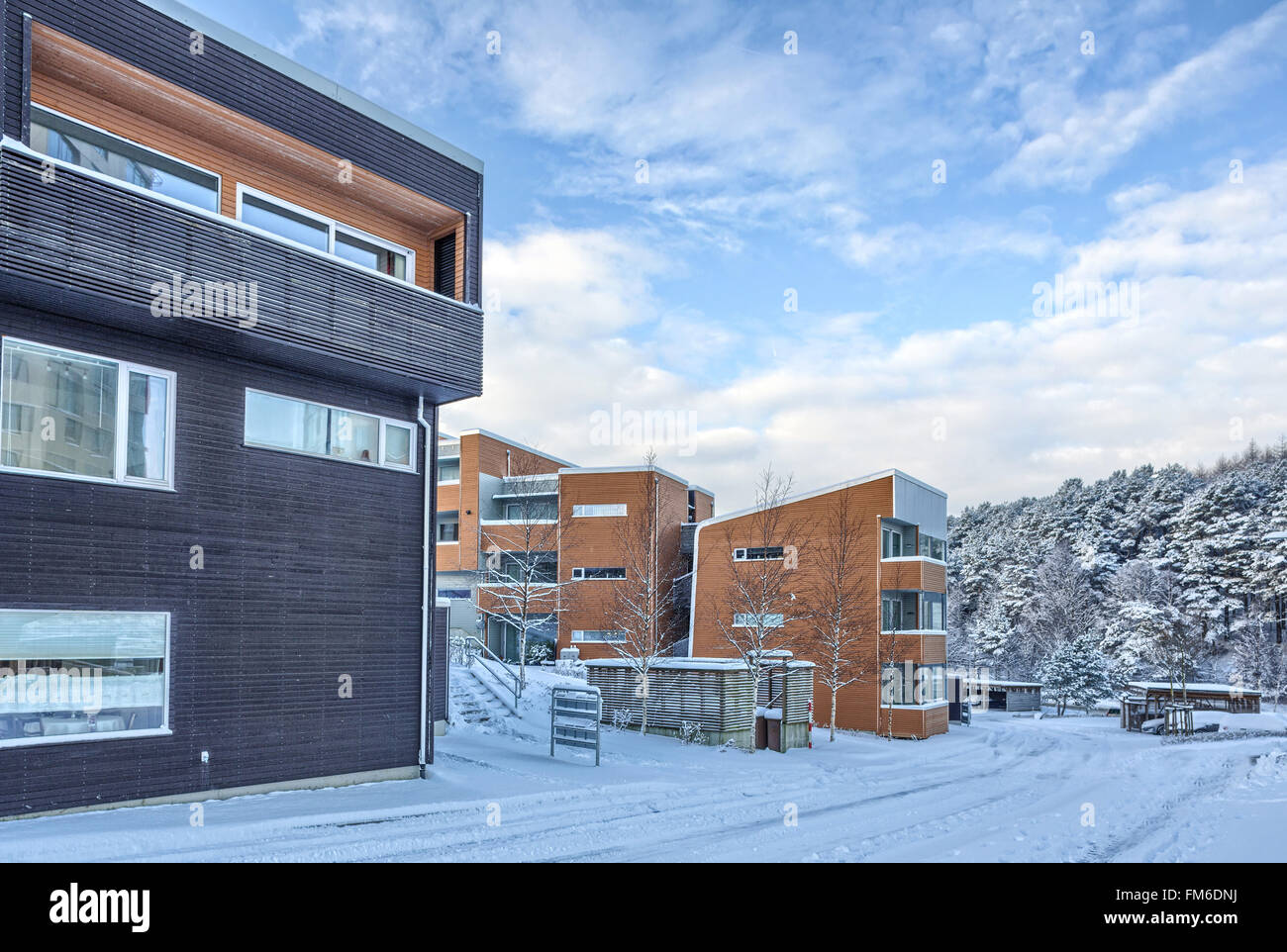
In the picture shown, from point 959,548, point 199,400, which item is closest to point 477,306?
point 199,400

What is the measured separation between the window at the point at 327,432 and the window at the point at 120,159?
110 inches

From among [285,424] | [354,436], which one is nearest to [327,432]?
[354,436]

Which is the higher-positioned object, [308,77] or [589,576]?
[308,77]

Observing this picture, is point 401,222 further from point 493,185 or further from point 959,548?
point 959,548

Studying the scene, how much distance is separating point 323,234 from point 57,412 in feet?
15.6

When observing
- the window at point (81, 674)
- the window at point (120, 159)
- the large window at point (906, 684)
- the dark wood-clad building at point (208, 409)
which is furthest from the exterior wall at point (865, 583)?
the window at point (120, 159)

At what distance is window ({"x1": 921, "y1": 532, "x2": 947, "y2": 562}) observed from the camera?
35.9 metres

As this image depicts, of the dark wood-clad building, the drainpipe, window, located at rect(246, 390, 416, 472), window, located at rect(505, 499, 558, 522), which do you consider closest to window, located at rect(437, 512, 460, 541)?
window, located at rect(505, 499, 558, 522)

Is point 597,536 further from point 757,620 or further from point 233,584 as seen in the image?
point 233,584

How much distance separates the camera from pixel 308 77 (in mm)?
13094

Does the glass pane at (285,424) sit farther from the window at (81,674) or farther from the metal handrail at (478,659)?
the metal handrail at (478,659)

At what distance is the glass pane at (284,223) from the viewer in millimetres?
13133

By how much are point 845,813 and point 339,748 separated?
23.4ft

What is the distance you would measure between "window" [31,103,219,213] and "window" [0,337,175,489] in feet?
7.91
